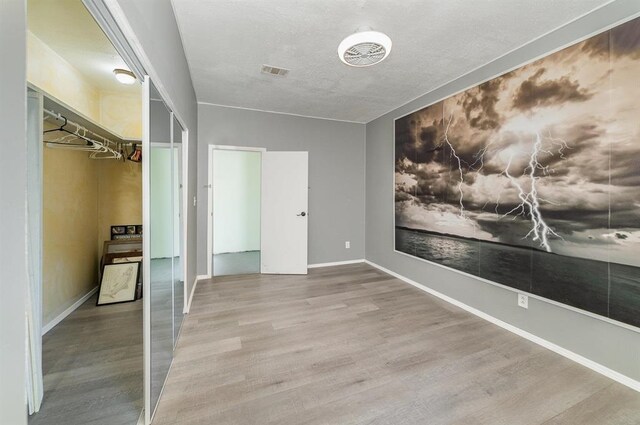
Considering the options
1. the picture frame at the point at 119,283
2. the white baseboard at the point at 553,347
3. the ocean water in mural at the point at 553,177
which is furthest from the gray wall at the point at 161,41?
the white baseboard at the point at 553,347

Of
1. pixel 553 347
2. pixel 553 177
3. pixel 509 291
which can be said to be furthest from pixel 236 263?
pixel 553 177

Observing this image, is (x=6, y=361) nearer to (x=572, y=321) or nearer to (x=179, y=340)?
(x=179, y=340)

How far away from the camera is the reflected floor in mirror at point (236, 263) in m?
4.20

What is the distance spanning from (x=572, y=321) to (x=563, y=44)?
220cm

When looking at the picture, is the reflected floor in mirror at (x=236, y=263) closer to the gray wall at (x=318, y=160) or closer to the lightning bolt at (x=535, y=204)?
the gray wall at (x=318, y=160)

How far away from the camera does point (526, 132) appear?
2236 mm

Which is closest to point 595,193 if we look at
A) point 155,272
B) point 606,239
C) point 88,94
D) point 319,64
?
point 606,239

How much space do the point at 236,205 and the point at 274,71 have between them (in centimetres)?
342

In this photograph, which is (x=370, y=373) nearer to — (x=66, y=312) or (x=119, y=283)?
(x=66, y=312)

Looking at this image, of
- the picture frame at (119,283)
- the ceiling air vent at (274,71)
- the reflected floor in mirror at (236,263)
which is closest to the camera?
the picture frame at (119,283)

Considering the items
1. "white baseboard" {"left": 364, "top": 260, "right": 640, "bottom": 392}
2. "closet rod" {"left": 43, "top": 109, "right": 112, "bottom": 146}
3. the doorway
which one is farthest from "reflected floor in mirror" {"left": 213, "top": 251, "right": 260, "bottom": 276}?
"white baseboard" {"left": 364, "top": 260, "right": 640, "bottom": 392}

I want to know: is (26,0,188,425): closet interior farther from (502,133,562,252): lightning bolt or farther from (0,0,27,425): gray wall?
(502,133,562,252): lightning bolt

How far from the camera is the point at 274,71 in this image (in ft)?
9.16

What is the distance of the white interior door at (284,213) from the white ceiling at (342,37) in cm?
107
